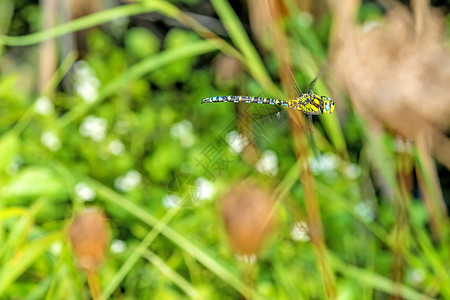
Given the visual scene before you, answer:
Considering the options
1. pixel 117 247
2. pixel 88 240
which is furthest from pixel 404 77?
pixel 117 247

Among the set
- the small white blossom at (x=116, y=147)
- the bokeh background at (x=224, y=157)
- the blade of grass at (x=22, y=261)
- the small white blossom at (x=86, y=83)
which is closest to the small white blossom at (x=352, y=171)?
the bokeh background at (x=224, y=157)

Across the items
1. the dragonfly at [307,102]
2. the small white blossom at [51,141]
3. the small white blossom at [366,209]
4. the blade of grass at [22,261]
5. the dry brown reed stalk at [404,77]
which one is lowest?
the small white blossom at [51,141]

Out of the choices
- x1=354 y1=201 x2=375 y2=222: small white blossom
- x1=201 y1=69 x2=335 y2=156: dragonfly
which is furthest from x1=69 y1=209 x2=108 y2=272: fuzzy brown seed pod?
x1=354 y1=201 x2=375 y2=222: small white blossom

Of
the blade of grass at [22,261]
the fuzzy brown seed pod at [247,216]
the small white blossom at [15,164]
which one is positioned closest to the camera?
the fuzzy brown seed pod at [247,216]

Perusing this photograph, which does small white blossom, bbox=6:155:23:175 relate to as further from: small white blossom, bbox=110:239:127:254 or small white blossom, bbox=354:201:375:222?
small white blossom, bbox=354:201:375:222

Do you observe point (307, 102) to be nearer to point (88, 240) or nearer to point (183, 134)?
point (88, 240)

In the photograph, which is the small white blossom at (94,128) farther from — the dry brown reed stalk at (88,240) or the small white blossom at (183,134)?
the dry brown reed stalk at (88,240)
